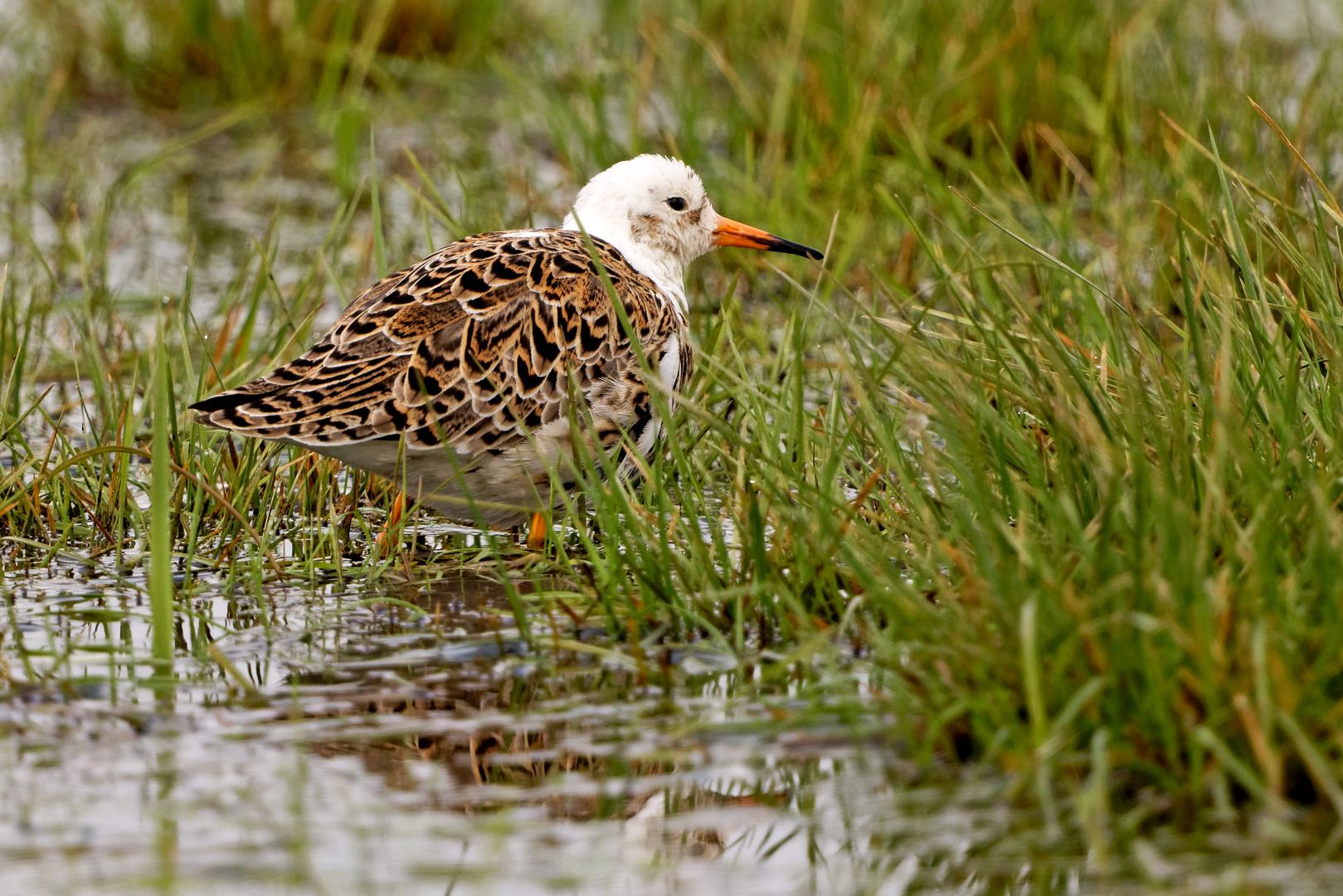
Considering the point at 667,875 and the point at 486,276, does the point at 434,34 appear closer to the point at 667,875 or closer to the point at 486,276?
the point at 486,276

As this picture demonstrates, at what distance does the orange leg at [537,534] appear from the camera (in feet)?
18.0

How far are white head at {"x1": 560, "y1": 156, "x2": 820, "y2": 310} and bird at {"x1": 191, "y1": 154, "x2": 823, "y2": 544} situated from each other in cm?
43

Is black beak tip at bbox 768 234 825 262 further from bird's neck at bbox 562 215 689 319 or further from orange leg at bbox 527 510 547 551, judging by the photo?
orange leg at bbox 527 510 547 551

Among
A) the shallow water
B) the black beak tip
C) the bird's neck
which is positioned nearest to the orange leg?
the shallow water

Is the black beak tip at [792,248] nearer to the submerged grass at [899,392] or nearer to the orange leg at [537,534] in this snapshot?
the submerged grass at [899,392]

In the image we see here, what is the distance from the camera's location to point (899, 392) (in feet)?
15.6

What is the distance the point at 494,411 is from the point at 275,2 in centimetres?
696

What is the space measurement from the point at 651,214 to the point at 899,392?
178 centimetres

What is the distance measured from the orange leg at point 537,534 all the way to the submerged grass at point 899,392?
7 cm

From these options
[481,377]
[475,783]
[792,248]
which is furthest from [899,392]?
[792,248]

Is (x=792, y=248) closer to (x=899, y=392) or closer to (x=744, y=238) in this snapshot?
(x=744, y=238)

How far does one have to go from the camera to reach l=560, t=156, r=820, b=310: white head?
6.25 meters

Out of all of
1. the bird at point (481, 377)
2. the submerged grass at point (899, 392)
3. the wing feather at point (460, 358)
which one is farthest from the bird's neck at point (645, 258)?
the wing feather at point (460, 358)

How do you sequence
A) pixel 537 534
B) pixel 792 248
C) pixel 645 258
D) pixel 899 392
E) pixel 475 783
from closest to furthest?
1. pixel 475 783
2. pixel 899 392
3. pixel 537 534
4. pixel 645 258
5. pixel 792 248
